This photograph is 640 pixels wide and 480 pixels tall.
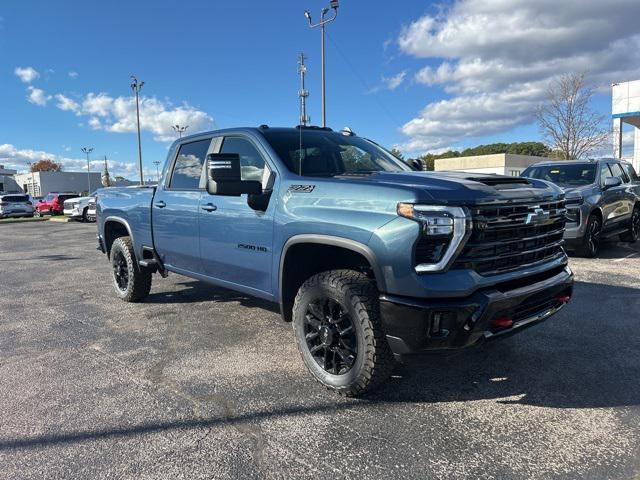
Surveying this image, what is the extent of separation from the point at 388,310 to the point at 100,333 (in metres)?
3.46

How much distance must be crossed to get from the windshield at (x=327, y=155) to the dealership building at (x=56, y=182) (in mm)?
86425

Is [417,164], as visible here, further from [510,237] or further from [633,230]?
[633,230]

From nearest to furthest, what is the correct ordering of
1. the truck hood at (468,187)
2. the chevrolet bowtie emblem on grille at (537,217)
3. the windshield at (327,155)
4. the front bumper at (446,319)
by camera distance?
the front bumper at (446,319) < the truck hood at (468,187) < the chevrolet bowtie emblem on grille at (537,217) < the windshield at (327,155)

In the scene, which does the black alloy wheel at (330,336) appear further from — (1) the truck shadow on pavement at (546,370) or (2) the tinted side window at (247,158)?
(2) the tinted side window at (247,158)

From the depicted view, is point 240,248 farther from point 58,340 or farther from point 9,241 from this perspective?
point 9,241

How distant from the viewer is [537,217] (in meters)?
3.35

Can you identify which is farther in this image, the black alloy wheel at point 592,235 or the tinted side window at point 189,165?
the black alloy wheel at point 592,235

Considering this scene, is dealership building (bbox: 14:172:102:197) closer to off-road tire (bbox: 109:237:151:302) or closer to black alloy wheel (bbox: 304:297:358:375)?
off-road tire (bbox: 109:237:151:302)

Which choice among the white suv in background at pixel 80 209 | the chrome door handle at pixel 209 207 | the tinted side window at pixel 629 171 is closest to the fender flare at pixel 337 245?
the chrome door handle at pixel 209 207

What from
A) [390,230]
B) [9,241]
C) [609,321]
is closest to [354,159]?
[390,230]

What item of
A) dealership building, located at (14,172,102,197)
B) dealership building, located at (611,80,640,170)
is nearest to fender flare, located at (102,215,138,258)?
dealership building, located at (611,80,640,170)

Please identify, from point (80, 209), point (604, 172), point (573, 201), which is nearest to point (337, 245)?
point (573, 201)

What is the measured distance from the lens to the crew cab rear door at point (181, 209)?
4.82 metres

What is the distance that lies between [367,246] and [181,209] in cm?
257
